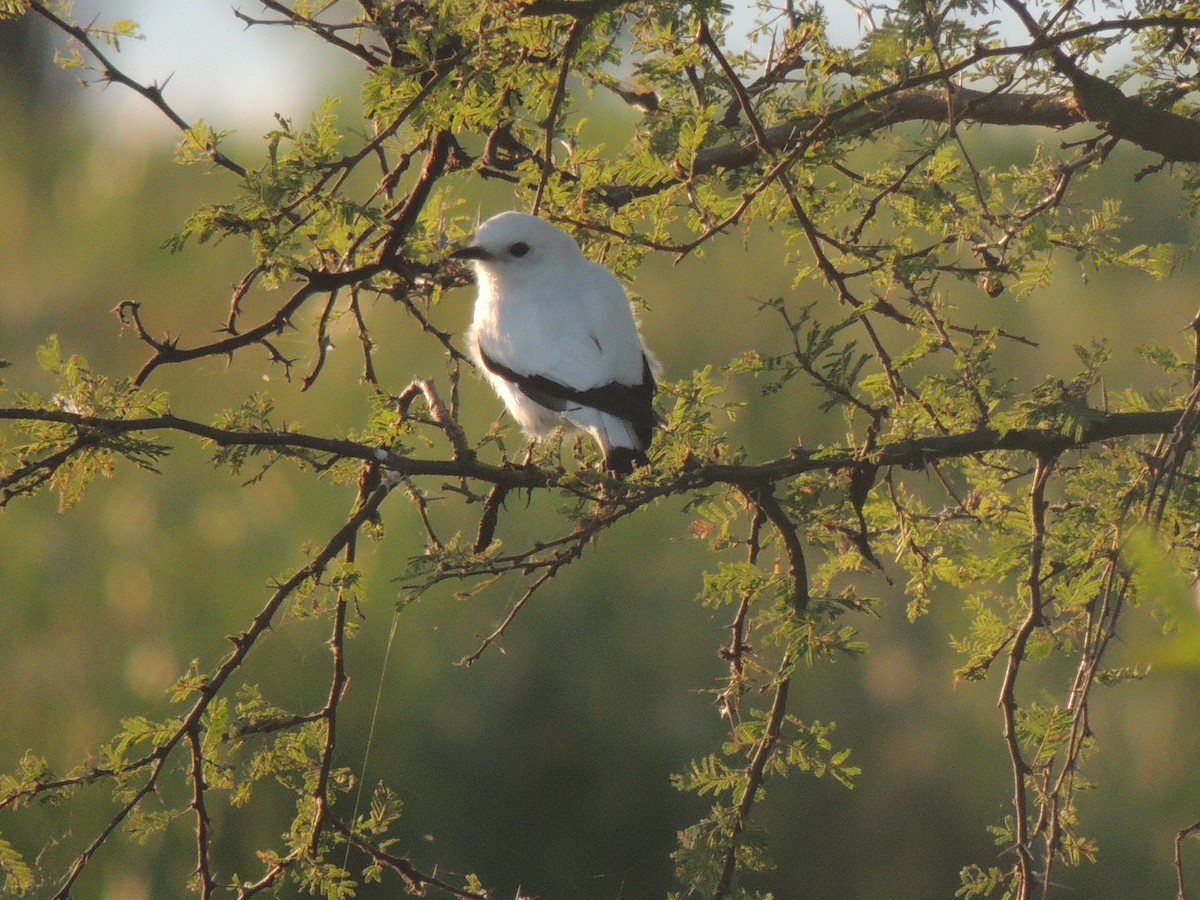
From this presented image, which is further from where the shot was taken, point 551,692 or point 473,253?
point 551,692

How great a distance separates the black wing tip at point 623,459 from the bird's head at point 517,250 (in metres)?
0.75

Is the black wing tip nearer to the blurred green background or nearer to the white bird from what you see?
the white bird

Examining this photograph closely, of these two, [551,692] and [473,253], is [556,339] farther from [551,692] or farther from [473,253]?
[551,692]

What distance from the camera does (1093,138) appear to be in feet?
8.55

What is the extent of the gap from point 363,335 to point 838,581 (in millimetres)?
3700

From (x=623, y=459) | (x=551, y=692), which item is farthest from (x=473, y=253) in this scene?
(x=551, y=692)

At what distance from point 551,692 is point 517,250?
319cm

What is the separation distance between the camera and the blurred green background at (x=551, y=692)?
20.1ft

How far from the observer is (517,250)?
3711 millimetres

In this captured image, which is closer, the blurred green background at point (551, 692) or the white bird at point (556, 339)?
the white bird at point (556, 339)

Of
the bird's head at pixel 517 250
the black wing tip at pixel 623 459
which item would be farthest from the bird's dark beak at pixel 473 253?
the black wing tip at pixel 623 459

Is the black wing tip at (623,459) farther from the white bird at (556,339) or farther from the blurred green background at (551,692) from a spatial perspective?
the blurred green background at (551,692)

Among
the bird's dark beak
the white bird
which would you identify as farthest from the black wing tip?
the bird's dark beak

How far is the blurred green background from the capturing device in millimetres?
6137
